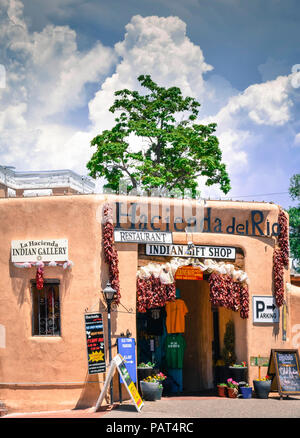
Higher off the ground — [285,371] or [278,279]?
[278,279]

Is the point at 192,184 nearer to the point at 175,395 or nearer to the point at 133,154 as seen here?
the point at 133,154

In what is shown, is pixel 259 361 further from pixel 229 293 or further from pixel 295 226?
pixel 295 226

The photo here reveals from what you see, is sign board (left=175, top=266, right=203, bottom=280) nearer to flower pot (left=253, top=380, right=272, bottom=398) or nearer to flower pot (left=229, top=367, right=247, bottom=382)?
flower pot (left=229, top=367, right=247, bottom=382)

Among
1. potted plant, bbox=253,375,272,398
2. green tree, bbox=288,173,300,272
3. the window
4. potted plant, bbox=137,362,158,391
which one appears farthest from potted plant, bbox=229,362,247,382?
green tree, bbox=288,173,300,272

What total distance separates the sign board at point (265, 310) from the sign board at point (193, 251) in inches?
Answer: 53.2

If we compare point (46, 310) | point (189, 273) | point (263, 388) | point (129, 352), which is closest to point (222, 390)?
point (263, 388)

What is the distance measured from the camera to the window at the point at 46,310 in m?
13.9

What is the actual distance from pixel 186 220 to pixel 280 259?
113 inches

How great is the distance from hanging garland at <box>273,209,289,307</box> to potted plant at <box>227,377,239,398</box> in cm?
239

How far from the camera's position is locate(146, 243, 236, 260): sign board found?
14.4 m

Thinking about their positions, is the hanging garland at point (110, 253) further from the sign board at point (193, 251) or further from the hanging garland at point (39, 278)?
the hanging garland at point (39, 278)

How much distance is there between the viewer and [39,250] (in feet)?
45.5

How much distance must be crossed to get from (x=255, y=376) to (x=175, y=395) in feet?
7.51

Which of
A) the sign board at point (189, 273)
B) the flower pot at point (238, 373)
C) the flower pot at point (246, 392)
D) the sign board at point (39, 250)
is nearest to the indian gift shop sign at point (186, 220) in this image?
the sign board at point (189, 273)
